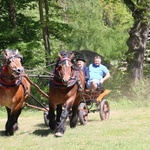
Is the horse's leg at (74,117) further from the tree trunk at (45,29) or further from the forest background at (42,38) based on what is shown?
the tree trunk at (45,29)

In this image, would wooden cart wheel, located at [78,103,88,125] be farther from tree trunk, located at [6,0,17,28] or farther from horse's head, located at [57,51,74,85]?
tree trunk, located at [6,0,17,28]

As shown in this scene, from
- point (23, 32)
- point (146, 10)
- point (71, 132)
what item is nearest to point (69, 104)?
point (71, 132)

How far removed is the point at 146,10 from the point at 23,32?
4.97 meters

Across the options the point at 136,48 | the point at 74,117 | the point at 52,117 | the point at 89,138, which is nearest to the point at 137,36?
the point at 136,48

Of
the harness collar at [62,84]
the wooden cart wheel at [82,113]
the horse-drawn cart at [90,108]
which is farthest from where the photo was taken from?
the horse-drawn cart at [90,108]

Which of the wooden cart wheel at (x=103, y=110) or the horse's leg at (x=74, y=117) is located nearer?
the horse's leg at (x=74, y=117)

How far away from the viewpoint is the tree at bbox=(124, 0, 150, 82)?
16859 millimetres

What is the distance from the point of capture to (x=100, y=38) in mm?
30250

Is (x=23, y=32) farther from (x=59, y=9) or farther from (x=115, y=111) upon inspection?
(x=115, y=111)

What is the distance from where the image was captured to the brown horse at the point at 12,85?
7.98 meters

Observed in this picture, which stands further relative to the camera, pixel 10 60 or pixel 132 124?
pixel 132 124

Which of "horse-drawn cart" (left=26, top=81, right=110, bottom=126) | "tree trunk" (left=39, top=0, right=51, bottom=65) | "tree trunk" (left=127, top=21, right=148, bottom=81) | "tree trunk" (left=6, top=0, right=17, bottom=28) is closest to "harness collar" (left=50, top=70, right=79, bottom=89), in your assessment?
"horse-drawn cart" (left=26, top=81, right=110, bottom=126)

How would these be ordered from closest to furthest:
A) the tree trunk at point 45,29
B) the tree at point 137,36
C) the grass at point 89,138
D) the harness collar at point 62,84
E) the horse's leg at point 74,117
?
1. the grass at point 89,138
2. the harness collar at point 62,84
3. the horse's leg at point 74,117
4. the tree trunk at point 45,29
5. the tree at point 137,36

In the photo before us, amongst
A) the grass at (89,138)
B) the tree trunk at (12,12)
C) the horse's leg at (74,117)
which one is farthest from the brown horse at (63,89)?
the tree trunk at (12,12)
